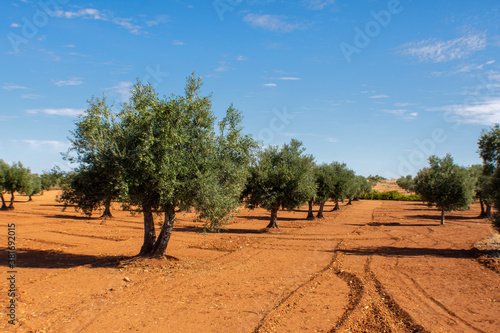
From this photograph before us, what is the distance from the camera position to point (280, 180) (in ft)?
95.5

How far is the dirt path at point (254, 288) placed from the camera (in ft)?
29.1

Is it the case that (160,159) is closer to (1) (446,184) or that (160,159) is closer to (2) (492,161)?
(2) (492,161)

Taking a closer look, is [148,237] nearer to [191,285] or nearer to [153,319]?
[191,285]

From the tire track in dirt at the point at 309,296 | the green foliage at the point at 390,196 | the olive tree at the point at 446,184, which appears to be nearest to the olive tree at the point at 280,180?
the tire track in dirt at the point at 309,296

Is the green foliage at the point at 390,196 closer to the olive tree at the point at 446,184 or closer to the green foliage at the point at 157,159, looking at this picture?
the olive tree at the point at 446,184

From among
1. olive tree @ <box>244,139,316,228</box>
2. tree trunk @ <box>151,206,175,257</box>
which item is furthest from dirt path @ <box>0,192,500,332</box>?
olive tree @ <box>244,139,316,228</box>

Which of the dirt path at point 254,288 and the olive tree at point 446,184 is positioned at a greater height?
the olive tree at point 446,184

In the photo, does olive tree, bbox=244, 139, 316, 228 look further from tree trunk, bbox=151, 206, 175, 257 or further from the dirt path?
tree trunk, bbox=151, 206, 175, 257

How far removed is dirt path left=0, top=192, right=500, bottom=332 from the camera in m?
8.86

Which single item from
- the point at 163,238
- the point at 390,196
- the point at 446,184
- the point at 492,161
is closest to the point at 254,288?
the point at 163,238

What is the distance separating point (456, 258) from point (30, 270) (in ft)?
69.2

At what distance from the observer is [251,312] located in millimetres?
9703

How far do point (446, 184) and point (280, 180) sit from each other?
18750mm

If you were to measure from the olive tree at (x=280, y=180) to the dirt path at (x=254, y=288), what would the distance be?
283 inches
